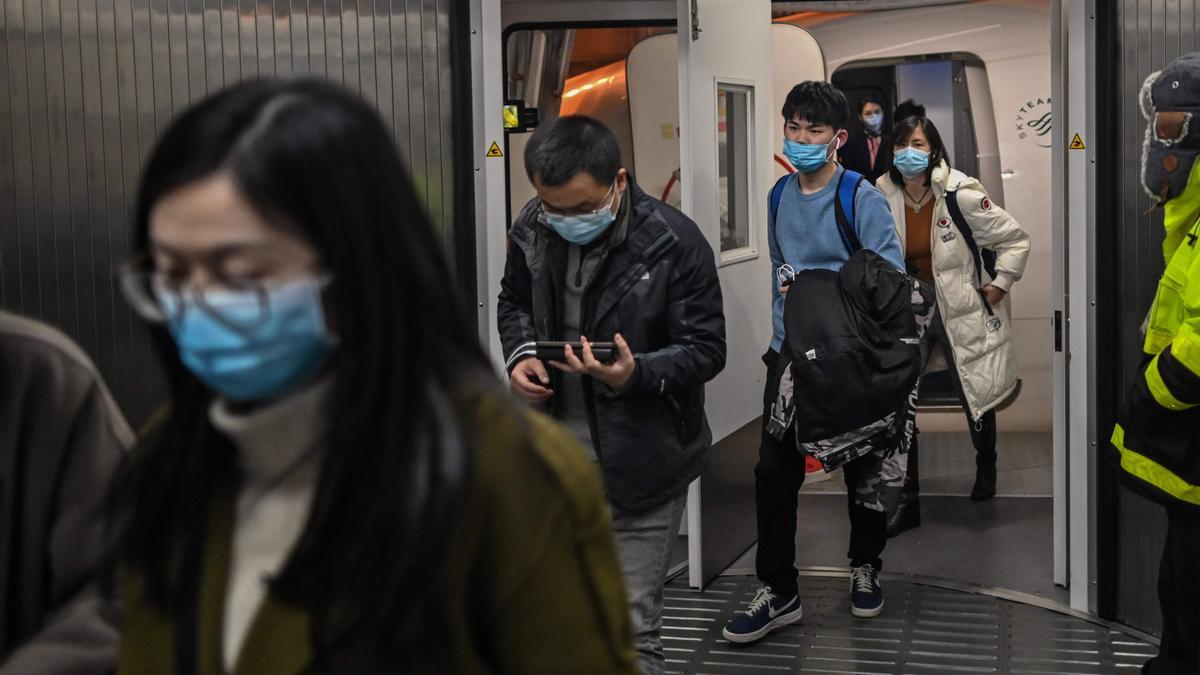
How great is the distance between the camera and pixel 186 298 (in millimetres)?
1394

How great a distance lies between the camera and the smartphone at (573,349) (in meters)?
3.66

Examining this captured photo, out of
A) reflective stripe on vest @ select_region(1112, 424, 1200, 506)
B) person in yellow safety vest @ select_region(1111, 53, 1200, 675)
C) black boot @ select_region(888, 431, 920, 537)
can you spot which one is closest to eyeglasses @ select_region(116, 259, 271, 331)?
person in yellow safety vest @ select_region(1111, 53, 1200, 675)

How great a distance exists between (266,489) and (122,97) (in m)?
4.26

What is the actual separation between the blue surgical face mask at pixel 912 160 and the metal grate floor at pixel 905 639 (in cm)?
201

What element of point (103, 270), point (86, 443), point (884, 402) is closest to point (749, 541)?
point (884, 402)

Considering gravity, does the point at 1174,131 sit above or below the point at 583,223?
above

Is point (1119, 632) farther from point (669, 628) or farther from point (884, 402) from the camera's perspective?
point (669, 628)

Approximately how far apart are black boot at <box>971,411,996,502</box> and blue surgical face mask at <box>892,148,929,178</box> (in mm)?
1266

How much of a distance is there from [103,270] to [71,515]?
3.77 m

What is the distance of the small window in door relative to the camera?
20.0 feet

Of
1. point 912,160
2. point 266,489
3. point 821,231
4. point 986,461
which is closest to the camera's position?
point 266,489

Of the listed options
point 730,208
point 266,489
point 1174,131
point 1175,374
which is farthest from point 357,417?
point 730,208

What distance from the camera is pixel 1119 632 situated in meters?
5.29

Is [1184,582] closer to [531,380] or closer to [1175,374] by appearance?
[1175,374]
